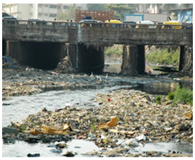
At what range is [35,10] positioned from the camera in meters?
115

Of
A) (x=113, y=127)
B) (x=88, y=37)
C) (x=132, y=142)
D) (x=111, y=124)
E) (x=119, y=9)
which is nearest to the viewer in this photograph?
(x=132, y=142)

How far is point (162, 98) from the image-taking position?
2705 cm

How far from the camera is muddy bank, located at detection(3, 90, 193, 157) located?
16.8 meters

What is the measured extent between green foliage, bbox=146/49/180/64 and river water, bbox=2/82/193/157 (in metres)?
25.8

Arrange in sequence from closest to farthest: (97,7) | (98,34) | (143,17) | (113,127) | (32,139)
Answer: (32,139) → (113,127) → (98,34) → (143,17) → (97,7)

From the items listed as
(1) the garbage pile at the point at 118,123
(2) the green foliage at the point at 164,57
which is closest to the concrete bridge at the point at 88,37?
(2) the green foliage at the point at 164,57

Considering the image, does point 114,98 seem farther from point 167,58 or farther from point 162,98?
point 167,58

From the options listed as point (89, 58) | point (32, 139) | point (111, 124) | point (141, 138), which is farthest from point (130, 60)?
point (32, 139)

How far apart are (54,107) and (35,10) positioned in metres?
94.7

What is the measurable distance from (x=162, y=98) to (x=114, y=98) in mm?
3281

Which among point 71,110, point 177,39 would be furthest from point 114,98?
point 177,39

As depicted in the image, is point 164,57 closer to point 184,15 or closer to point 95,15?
point 95,15

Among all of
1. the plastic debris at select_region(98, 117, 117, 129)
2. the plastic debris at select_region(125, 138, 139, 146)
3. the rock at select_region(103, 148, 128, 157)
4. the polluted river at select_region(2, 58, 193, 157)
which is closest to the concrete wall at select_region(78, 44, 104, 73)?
the polluted river at select_region(2, 58, 193, 157)

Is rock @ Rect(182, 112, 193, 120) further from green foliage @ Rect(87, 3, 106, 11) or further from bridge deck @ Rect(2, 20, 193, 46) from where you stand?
green foliage @ Rect(87, 3, 106, 11)
